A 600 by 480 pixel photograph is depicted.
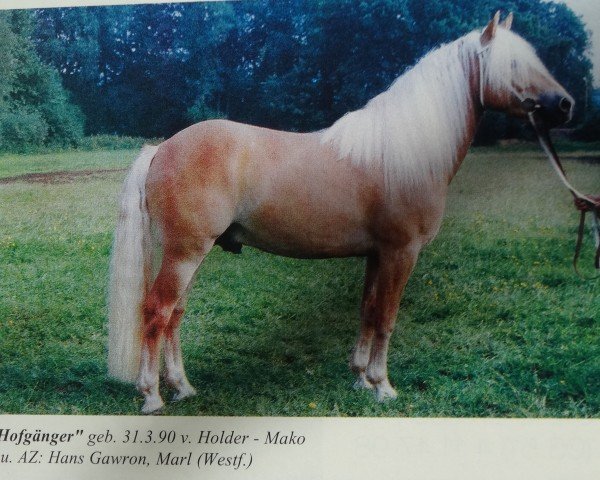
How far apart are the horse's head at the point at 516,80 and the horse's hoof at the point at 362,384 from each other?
0.96 metres

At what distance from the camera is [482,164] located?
1842 mm

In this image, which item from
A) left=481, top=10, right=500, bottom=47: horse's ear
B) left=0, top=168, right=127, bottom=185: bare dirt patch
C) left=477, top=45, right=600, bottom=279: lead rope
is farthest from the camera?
left=0, top=168, right=127, bottom=185: bare dirt patch

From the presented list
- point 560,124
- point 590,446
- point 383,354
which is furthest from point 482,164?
point 590,446

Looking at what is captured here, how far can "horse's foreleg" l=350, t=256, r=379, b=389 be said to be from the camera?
1.84 metres

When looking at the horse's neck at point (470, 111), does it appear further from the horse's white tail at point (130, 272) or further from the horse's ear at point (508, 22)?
the horse's white tail at point (130, 272)

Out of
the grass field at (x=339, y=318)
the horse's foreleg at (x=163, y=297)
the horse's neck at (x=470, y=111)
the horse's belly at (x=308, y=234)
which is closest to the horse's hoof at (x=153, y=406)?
the grass field at (x=339, y=318)

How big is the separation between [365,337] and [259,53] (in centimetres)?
101

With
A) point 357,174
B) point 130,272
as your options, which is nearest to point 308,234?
point 357,174

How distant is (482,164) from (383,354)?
69 cm

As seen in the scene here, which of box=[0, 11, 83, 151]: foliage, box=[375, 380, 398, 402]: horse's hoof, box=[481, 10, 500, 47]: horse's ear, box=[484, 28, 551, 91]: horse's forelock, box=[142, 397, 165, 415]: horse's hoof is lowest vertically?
box=[142, 397, 165, 415]: horse's hoof

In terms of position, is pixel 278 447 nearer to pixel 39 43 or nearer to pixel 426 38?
pixel 426 38

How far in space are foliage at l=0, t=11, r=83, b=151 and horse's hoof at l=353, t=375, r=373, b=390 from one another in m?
1.28

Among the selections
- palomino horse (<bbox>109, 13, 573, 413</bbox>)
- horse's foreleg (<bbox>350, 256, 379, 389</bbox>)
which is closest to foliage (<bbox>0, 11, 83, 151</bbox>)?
palomino horse (<bbox>109, 13, 573, 413</bbox>)

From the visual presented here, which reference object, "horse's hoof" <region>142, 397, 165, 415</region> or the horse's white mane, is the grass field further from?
the horse's white mane
